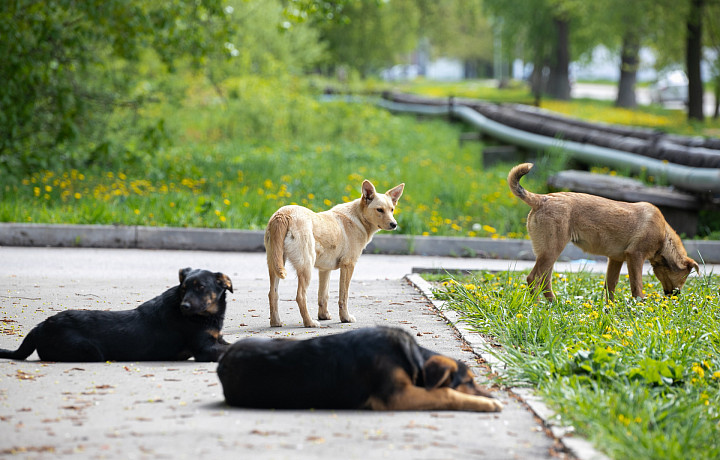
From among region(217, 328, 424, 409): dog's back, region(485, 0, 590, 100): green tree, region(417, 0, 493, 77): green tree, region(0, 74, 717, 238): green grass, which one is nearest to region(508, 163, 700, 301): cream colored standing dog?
region(217, 328, 424, 409): dog's back

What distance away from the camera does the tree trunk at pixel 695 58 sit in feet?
85.3

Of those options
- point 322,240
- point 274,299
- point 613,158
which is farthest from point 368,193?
point 613,158

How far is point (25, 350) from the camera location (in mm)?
5941

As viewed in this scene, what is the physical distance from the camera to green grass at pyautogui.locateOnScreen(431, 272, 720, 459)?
4.54 m

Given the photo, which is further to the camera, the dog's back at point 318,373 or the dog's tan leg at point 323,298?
the dog's tan leg at point 323,298

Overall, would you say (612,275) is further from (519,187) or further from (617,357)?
(617,357)

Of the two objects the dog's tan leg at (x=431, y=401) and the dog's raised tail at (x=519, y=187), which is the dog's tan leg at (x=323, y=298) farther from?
the dog's tan leg at (x=431, y=401)

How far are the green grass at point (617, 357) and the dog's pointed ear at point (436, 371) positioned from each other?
66 cm

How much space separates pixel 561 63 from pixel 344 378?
120 feet

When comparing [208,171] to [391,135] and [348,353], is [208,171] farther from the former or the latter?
[348,353]

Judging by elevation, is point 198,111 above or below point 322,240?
above

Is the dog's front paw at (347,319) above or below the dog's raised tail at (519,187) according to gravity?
below

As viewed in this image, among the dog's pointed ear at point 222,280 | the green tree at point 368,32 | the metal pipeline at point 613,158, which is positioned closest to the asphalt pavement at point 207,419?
the dog's pointed ear at point 222,280

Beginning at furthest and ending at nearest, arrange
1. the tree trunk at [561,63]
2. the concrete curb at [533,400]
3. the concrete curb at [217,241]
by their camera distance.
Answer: the tree trunk at [561,63]
the concrete curb at [217,241]
the concrete curb at [533,400]
